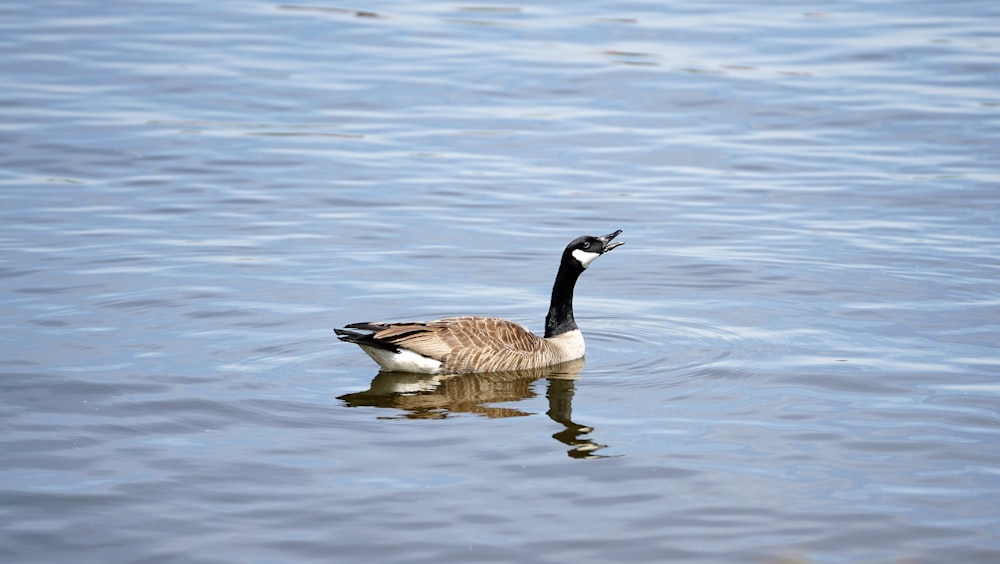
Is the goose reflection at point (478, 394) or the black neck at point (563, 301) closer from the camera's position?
the goose reflection at point (478, 394)

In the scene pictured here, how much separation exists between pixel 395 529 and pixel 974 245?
35.1 ft

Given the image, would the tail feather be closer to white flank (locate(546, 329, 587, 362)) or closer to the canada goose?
the canada goose

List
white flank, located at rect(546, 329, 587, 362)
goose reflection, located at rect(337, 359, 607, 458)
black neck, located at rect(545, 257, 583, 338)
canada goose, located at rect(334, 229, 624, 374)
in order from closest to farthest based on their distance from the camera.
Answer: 1. goose reflection, located at rect(337, 359, 607, 458)
2. canada goose, located at rect(334, 229, 624, 374)
3. white flank, located at rect(546, 329, 587, 362)
4. black neck, located at rect(545, 257, 583, 338)

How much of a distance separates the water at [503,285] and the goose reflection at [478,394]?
5cm

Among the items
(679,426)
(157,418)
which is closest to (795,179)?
(679,426)

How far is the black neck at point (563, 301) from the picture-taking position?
13.8 meters

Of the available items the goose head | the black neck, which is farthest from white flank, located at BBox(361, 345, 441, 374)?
the goose head

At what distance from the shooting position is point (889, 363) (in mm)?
13156

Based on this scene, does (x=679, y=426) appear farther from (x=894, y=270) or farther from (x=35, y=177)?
(x=35, y=177)

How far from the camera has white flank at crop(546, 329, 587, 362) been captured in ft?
44.2

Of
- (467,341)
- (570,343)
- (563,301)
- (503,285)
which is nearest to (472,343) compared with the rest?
(467,341)

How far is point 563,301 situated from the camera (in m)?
13.9

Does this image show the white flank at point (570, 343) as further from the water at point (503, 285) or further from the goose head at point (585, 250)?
the goose head at point (585, 250)

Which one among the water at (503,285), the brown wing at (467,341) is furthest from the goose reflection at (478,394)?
the brown wing at (467,341)
